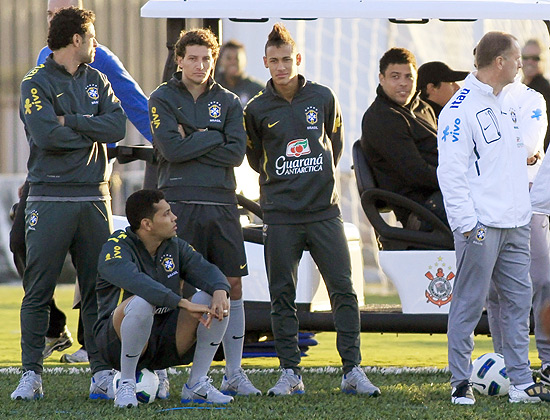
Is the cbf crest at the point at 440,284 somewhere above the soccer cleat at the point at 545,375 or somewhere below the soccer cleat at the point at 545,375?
above

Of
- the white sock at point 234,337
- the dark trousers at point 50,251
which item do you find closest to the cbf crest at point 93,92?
the dark trousers at point 50,251

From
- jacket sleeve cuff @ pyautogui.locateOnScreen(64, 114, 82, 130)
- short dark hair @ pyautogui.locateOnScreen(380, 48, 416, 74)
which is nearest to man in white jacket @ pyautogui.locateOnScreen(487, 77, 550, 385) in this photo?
short dark hair @ pyautogui.locateOnScreen(380, 48, 416, 74)

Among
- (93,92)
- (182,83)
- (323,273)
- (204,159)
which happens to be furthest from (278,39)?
(323,273)

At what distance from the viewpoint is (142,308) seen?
478 cm

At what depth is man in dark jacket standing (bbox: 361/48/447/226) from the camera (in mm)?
6141

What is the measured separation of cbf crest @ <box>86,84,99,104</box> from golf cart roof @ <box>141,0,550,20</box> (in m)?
0.82

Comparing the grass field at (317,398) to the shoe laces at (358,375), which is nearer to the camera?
the grass field at (317,398)

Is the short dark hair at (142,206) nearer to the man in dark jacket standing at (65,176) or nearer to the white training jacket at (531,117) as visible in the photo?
the man in dark jacket standing at (65,176)

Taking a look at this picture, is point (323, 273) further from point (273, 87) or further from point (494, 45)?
point (494, 45)

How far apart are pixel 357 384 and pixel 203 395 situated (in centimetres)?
76

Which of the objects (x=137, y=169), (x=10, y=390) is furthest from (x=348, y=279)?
(x=137, y=169)

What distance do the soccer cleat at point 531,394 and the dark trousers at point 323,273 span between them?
0.77 m

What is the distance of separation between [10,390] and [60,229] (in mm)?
892

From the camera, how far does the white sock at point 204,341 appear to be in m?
4.90
